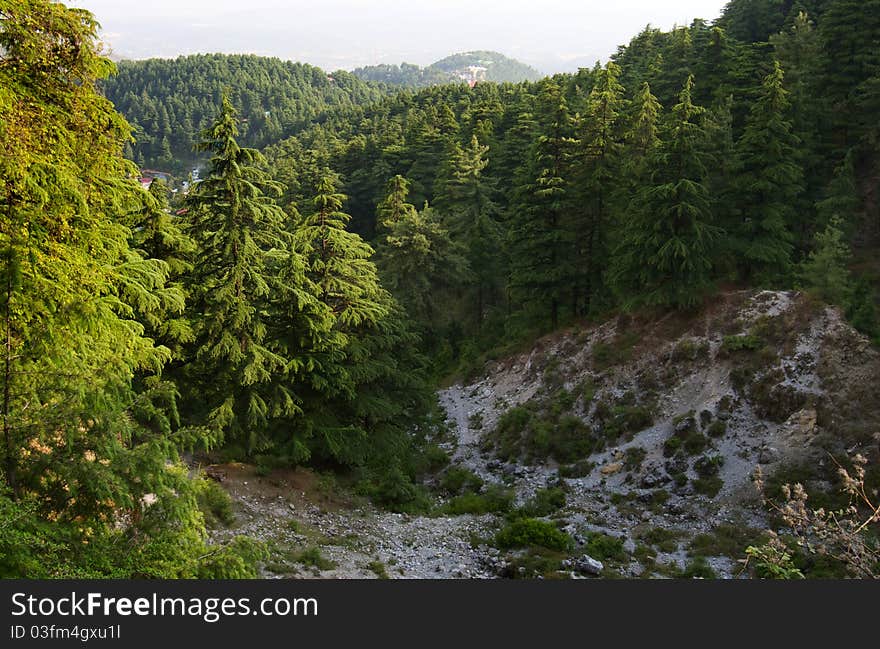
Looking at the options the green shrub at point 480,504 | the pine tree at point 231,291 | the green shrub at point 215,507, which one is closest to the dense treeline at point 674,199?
the green shrub at point 480,504

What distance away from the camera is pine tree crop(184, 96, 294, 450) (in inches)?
623

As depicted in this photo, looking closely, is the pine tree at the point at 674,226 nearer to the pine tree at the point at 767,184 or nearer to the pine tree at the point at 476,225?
→ the pine tree at the point at 767,184

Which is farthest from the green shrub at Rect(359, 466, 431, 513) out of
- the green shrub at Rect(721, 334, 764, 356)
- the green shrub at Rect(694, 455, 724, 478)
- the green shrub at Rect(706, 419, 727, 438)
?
the green shrub at Rect(721, 334, 764, 356)

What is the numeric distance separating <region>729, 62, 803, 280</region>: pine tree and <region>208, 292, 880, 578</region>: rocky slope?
1.93 metres

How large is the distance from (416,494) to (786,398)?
13.4 meters

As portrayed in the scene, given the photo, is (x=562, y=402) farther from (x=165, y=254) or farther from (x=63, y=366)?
(x=63, y=366)

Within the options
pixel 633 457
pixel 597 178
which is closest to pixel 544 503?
pixel 633 457

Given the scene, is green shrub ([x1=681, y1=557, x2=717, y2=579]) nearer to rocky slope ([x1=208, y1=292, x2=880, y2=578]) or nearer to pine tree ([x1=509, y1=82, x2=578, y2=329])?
rocky slope ([x1=208, y1=292, x2=880, y2=578])

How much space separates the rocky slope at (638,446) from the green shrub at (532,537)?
0.41 m

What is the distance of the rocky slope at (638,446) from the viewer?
15820mm

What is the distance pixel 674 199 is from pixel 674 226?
121 centimetres

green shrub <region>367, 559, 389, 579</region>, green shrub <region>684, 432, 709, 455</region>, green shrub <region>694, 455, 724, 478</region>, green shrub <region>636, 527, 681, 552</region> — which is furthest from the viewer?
green shrub <region>684, 432, 709, 455</region>

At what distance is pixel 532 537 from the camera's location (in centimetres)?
1650

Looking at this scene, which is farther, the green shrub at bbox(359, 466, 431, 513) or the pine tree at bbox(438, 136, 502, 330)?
the pine tree at bbox(438, 136, 502, 330)
